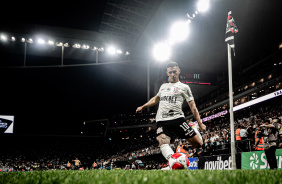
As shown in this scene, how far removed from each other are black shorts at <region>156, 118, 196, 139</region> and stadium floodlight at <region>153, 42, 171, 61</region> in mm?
22249

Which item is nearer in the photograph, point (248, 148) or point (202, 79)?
point (248, 148)

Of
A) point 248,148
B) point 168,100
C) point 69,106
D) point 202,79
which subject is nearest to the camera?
point 168,100

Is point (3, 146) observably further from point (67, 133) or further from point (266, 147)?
point (266, 147)

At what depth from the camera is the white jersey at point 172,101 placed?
4.34 metres

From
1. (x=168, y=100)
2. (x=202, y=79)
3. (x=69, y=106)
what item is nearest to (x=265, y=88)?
(x=202, y=79)

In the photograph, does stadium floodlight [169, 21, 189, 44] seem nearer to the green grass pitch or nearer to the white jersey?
the white jersey

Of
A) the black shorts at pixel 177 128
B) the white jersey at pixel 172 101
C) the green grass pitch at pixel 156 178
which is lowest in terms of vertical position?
the green grass pitch at pixel 156 178

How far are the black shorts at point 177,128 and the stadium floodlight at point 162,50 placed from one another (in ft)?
73.0

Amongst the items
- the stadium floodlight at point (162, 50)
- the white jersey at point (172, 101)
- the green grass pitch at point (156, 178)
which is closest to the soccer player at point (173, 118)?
the white jersey at point (172, 101)

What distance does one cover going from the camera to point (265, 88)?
26.3 metres

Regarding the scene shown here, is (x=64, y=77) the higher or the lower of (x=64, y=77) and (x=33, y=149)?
the higher

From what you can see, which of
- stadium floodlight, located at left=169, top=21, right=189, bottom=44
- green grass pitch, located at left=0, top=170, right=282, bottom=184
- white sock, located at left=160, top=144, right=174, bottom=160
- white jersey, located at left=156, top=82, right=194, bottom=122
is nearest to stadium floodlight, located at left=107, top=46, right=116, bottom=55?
stadium floodlight, located at left=169, top=21, right=189, bottom=44

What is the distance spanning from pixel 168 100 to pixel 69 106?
4641 cm

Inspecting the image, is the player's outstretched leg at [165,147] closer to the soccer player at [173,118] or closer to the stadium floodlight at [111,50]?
the soccer player at [173,118]
